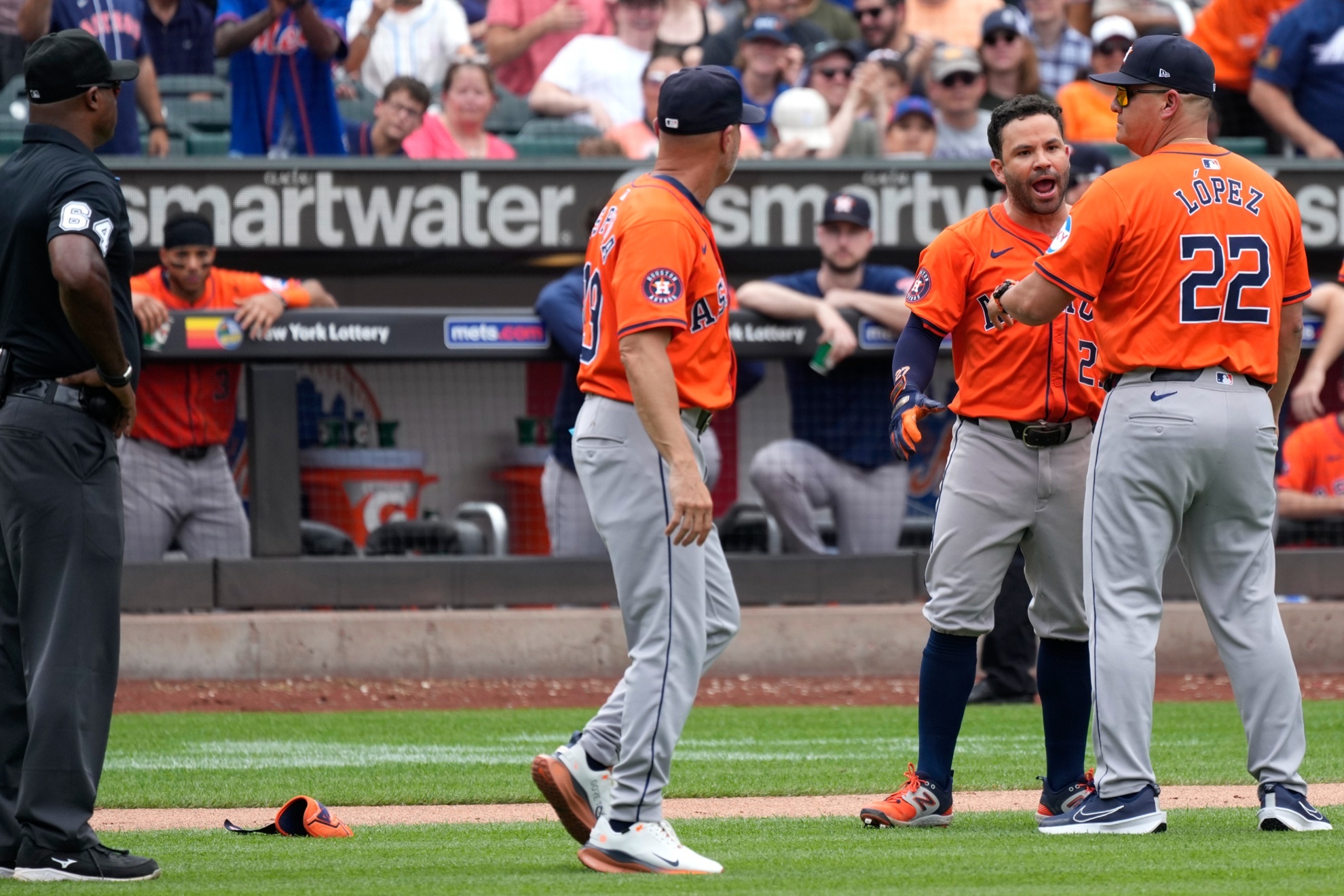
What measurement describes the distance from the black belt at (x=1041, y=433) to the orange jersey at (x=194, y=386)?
18.4 ft

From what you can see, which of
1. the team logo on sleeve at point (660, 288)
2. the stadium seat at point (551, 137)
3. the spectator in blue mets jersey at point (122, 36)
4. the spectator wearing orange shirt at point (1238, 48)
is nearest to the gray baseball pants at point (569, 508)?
the stadium seat at point (551, 137)

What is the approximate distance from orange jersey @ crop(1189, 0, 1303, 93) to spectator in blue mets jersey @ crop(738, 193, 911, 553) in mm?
3477

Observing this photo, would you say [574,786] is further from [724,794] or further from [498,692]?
[498,692]

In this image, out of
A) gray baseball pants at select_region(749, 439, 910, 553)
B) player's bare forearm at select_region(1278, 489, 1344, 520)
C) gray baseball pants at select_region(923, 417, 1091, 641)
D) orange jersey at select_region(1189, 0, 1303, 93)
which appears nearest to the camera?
gray baseball pants at select_region(923, 417, 1091, 641)

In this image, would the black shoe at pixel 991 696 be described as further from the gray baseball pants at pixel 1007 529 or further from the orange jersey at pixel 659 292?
the orange jersey at pixel 659 292

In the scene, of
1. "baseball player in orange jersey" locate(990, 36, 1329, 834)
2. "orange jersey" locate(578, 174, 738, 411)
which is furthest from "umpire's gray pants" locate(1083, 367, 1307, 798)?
"orange jersey" locate(578, 174, 738, 411)

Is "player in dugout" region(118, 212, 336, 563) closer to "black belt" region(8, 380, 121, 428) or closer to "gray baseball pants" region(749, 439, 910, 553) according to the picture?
"gray baseball pants" region(749, 439, 910, 553)

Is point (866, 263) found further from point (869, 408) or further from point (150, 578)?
Answer: point (150, 578)

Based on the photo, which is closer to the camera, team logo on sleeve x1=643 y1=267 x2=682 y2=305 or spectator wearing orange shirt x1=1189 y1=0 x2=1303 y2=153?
team logo on sleeve x1=643 y1=267 x2=682 y2=305

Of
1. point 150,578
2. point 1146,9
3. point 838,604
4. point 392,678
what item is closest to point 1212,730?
point 838,604

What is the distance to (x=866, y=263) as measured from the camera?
459 inches

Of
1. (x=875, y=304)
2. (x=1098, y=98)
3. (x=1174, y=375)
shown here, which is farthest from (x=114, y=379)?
(x=1098, y=98)

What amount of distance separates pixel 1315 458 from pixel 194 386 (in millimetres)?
6379

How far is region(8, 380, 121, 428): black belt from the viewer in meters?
4.35
